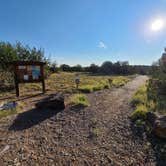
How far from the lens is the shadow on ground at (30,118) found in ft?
15.6

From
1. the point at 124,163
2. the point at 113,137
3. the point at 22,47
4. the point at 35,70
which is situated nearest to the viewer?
the point at 124,163

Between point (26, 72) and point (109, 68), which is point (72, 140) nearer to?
point (26, 72)

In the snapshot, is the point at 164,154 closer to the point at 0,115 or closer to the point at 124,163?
the point at 124,163

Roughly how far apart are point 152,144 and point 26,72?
7709 millimetres

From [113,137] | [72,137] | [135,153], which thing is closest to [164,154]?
[135,153]

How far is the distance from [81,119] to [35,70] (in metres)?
5.48

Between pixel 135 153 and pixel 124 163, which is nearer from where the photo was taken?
pixel 124 163

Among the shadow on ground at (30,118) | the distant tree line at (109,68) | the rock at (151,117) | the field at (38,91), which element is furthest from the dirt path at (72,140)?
the distant tree line at (109,68)

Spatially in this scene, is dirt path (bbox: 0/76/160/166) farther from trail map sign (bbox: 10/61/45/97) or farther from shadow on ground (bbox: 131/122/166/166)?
trail map sign (bbox: 10/61/45/97)

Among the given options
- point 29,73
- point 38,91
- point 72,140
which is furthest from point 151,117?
point 38,91

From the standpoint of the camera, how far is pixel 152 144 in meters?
3.72

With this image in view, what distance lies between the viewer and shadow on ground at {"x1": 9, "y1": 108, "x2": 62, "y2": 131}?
4754 mm

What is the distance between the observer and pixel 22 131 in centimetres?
443

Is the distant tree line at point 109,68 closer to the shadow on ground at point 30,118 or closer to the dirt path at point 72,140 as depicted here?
the shadow on ground at point 30,118
